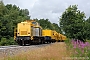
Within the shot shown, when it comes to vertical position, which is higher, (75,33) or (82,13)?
(82,13)

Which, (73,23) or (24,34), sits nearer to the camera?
(24,34)

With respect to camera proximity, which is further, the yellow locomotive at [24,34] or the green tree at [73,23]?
the green tree at [73,23]

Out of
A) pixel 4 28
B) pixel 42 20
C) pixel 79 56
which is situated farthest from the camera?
pixel 42 20

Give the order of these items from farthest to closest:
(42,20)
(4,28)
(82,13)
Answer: (42,20)
(4,28)
(82,13)

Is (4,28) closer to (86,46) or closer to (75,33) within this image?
(75,33)

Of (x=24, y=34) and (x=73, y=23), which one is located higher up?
(x=73, y=23)

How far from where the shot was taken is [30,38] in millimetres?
30531

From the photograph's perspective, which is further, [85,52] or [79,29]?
[79,29]

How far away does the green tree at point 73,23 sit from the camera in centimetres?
3263

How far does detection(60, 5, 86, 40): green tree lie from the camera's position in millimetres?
32631

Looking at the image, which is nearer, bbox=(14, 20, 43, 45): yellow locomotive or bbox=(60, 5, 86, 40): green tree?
bbox=(14, 20, 43, 45): yellow locomotive

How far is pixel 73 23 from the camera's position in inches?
1303

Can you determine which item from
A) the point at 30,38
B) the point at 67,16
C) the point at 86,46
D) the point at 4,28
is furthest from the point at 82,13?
the point at 86,46

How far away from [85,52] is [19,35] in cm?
2176
